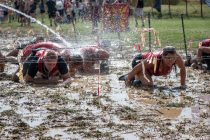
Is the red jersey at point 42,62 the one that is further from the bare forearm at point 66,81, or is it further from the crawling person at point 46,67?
the bare forearm at point 66,81

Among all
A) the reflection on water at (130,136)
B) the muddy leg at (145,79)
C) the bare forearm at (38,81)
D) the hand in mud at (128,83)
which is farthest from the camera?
the bare forearm at (38,81)

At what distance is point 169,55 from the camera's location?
6242 millimetres

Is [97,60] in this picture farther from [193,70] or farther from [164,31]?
[164,31]

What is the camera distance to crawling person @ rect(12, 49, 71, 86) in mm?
6637

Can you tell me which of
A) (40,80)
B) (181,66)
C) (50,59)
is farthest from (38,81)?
(181,66)

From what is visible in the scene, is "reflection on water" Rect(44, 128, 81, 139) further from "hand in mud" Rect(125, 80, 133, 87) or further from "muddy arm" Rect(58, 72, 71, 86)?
"hand in mud" Rect(125, 80, 133, 87)

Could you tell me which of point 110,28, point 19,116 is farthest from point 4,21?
point 19,116

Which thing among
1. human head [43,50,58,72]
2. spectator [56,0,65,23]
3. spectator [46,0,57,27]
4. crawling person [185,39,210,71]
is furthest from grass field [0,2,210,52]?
human head [43,50,58,72]

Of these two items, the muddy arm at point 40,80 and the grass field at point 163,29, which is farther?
the grass field at point 163,29

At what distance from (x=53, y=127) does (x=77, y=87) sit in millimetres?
2606

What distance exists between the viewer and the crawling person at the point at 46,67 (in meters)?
6.64

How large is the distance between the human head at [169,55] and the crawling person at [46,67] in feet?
7.20

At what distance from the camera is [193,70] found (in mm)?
8562

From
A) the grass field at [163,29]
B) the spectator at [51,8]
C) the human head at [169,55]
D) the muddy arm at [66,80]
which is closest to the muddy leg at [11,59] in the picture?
the muddy arm at [66,80]
